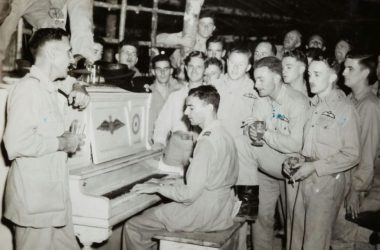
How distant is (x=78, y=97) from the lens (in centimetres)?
350

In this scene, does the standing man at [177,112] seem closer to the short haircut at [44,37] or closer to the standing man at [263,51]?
the standing man at [263,51]

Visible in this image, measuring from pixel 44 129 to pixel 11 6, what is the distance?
185 centimetres

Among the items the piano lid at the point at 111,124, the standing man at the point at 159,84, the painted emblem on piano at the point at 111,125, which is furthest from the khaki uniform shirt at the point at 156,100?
the painted emblem on piano at the point at 111,125

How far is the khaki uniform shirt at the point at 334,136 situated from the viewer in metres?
3.75

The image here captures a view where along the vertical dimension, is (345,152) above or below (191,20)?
below

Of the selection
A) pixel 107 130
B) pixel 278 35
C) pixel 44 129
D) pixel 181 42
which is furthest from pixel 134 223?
pixel 278 35

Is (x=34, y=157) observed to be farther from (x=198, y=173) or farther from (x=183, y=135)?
(x=183, y=135)

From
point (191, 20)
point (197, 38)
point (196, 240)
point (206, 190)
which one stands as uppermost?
point (191, 20)

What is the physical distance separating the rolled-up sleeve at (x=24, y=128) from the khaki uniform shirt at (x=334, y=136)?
8.43 ft

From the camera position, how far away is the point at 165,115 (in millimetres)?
5164

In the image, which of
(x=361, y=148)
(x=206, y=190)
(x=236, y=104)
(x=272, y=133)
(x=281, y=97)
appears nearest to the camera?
(x=206, y=190)

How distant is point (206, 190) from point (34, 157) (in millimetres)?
1612

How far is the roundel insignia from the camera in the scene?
182 inches

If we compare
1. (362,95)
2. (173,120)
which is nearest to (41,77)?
(173,120)
